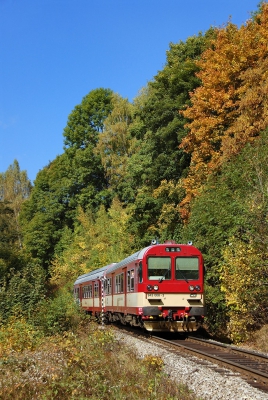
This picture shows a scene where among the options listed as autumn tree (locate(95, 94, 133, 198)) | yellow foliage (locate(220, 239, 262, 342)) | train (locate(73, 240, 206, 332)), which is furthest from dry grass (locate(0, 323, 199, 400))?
autumn tree (locate(95, 94, 133, 198))

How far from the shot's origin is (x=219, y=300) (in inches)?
757

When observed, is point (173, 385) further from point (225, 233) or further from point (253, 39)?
point (253, 39)

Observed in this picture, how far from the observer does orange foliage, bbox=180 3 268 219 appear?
27375 mm

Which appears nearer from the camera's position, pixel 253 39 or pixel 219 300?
pixel 219 300

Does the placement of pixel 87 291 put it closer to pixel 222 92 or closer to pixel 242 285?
pixel 222 92

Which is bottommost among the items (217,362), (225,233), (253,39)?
(217,362)

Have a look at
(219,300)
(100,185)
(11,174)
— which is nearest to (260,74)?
(219,300)

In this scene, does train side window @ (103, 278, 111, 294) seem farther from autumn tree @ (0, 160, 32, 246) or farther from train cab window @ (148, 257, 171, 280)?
autumn tree @ (0, 160, 32, 246)

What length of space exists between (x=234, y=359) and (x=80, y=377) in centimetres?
524

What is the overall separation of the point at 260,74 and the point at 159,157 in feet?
34.6

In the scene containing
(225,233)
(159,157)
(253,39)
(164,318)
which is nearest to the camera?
(164,318)

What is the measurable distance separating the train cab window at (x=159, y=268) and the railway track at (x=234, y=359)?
6.53 ft

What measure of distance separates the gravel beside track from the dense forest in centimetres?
493

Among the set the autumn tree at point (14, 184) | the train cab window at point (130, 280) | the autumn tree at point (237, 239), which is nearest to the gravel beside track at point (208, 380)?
the autumn tree at point (237, 239)
